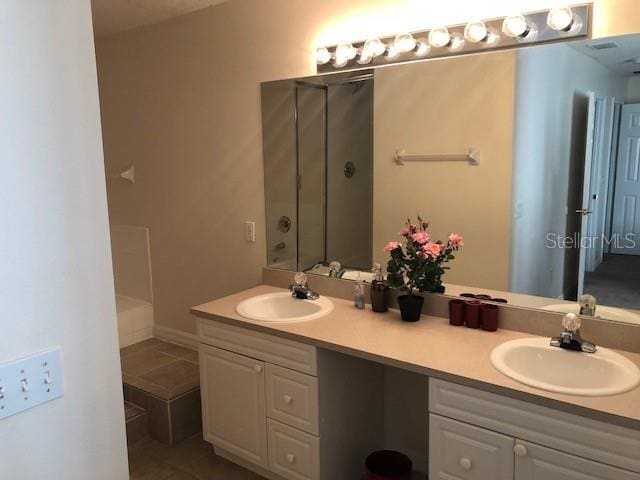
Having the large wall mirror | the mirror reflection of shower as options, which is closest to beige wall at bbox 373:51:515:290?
the large wall mirror

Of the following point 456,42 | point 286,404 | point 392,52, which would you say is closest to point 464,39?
point 456,42

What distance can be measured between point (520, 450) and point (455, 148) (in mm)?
1191

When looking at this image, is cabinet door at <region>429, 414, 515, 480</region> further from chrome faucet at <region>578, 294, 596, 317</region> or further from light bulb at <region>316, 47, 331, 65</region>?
light bulb at <region>316, 47, 331, 65</region>

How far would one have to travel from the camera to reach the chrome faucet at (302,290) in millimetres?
2586

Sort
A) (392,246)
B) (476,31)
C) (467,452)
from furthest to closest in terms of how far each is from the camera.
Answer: (392,246), (476,31), (467,452)

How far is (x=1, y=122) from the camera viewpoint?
1.05m

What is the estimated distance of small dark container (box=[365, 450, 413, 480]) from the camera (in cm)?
225

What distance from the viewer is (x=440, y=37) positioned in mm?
2164

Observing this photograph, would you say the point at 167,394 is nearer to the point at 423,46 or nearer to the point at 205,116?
the point at 205,116

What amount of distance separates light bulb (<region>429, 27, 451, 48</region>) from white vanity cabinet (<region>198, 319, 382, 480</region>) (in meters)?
1.35

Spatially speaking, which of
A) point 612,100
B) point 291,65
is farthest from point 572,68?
point 291,65

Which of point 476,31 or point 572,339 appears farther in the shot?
point 476,31

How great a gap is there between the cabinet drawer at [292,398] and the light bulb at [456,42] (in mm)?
1470

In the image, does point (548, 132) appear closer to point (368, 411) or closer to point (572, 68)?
point (572, 68)
